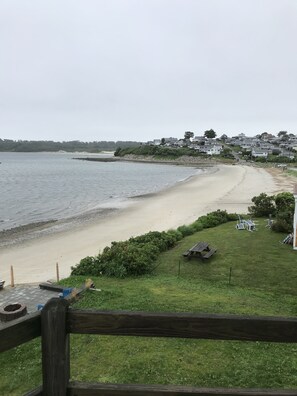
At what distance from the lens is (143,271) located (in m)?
13.7

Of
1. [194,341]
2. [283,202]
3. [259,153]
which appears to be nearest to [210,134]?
[259,153]

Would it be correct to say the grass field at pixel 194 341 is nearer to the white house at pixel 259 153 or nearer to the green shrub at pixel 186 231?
the green shrub at pixel 186 231

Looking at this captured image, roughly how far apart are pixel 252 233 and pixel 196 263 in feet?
Result: 19.6

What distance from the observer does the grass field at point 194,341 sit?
6.21m

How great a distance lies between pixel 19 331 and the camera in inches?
99.0

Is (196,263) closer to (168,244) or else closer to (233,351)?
(168,244)

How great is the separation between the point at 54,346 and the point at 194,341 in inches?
217

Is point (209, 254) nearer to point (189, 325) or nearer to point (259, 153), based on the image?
point (189, 325)

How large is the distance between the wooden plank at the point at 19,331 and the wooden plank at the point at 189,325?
23 cm

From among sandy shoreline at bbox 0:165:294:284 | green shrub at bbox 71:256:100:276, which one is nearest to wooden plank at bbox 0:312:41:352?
green shrub at bbox 71:256:100:276

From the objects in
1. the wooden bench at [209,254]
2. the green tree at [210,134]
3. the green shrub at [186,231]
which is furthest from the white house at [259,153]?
the wooden bench at [209,254]

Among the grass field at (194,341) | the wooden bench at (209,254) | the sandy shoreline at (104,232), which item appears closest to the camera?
the grass field at (194,341)

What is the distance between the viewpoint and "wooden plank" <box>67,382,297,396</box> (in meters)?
2.62

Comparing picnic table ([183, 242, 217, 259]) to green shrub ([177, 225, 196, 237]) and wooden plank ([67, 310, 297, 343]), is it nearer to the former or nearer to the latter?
green shrub ([177, 225, 196, 237])
